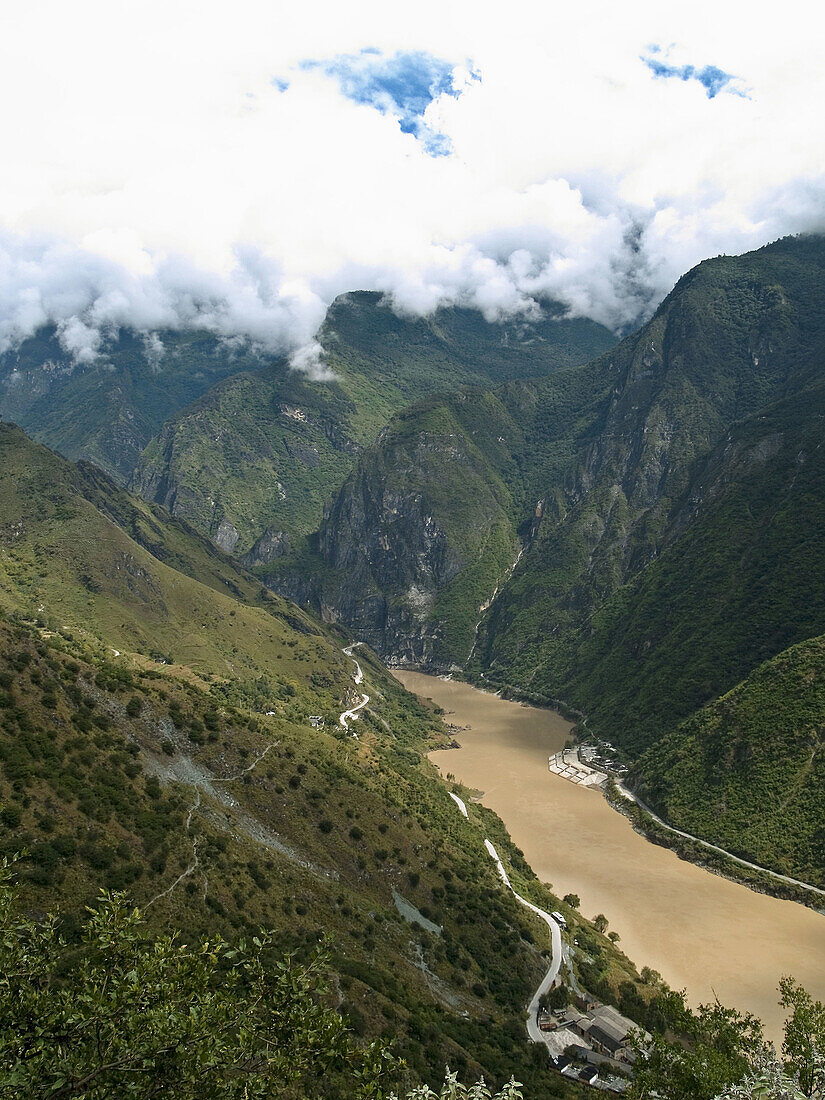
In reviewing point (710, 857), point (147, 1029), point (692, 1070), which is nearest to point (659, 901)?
point (710, 857)

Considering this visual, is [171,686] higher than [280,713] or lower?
higher

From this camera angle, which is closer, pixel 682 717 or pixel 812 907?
pixel 812 907

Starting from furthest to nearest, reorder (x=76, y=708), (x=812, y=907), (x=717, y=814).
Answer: (x=717, y=814), (x=812, y=907), (x=76, y=708)

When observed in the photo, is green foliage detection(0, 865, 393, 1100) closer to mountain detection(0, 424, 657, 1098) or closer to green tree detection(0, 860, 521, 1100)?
green tree detection(0, 860, 521, 1100)

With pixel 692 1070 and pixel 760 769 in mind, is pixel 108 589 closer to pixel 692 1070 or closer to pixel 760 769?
pixel 760 769

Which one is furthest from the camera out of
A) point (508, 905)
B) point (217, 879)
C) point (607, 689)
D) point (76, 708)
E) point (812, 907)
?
point (607, 689)

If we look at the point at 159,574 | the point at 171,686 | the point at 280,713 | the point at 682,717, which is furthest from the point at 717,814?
the point at 159,574

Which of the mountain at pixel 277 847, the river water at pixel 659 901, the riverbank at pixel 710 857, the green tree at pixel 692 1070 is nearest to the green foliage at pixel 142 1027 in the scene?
the mountain at pixel 277 847

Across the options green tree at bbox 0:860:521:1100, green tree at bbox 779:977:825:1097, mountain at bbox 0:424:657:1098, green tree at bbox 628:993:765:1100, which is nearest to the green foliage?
green tree at bbox 0:860:521:1100

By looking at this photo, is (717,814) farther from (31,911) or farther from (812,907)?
(31,911)
